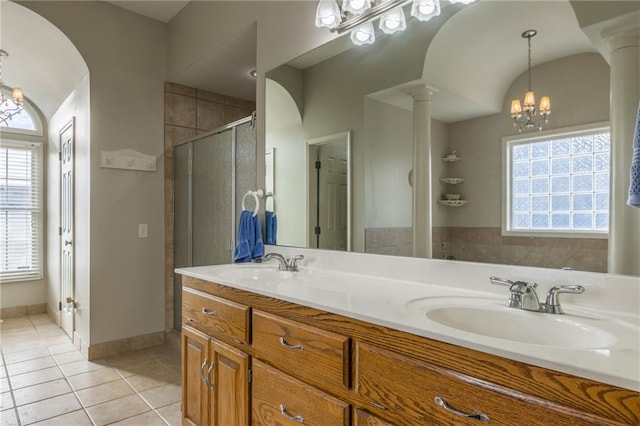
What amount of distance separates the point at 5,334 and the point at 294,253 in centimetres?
336

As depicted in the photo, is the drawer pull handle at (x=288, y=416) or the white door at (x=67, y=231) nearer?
the drawer pull handle at (x=288, y=416)

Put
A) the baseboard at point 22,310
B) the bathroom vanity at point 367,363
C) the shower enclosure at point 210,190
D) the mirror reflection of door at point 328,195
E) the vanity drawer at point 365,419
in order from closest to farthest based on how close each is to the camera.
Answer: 1. the bathroom vanity at point 367,363
2. the vanity drawer at point 365,419
3. the mirror reflection of door at point 328,195
4. the shower enclosure at point 210,190
5. the baseboard at point 22,310

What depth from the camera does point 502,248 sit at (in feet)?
4.18

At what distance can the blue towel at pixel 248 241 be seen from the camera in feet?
7.13

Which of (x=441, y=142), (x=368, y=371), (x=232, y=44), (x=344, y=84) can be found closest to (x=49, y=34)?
(x=232, y=44)

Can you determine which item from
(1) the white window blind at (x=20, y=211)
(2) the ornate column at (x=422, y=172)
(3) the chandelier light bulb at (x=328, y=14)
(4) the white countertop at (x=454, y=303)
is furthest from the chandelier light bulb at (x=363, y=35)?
(1) the white window blind at (x=20, y=211)

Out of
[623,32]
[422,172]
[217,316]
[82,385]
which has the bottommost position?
[82,385]

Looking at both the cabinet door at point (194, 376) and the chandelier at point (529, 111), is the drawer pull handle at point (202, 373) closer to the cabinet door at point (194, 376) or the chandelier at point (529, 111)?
the cabinet door at point (194, 376)

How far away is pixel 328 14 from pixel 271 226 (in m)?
1.20

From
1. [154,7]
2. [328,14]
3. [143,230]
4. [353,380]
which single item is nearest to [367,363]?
[353,380]

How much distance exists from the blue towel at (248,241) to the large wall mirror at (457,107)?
322mm

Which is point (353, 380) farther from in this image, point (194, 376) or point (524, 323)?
point (194, 376)

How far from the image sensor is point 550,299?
3.41 feet

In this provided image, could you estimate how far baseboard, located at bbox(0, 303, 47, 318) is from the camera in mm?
4141
